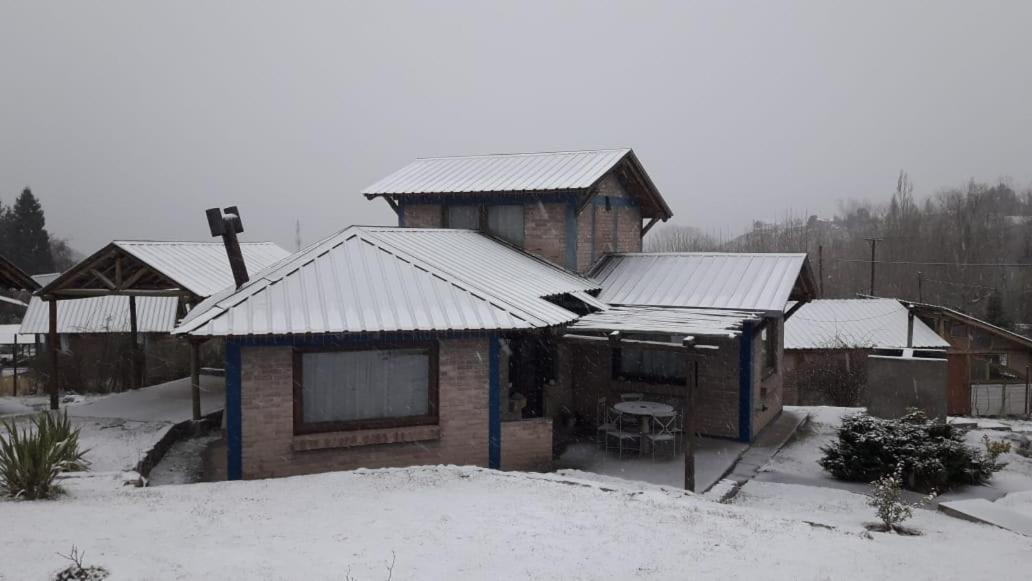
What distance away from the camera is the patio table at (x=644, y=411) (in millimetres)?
12211

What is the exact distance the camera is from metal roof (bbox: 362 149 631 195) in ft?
52.0

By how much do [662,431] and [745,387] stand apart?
194cm

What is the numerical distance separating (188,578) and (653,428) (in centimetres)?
869

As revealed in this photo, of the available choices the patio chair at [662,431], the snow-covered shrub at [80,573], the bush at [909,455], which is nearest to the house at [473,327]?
the patio chair at [662,431]

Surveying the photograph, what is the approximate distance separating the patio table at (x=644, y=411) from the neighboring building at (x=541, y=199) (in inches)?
158

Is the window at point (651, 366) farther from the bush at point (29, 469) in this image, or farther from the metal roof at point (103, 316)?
the metal roof at point (103, 316)

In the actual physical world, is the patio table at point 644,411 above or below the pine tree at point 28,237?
below

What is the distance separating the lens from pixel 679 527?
7438 millimetres

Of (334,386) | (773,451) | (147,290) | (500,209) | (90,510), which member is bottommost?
(773,451)

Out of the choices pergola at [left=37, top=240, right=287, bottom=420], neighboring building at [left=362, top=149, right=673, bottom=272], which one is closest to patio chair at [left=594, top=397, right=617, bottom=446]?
neighboring building at [left=362, top=149, right=673, bottom=272]

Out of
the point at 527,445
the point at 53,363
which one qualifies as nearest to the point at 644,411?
the point at 527,445

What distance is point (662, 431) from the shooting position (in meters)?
12.7

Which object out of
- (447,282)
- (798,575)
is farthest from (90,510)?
(798,575)

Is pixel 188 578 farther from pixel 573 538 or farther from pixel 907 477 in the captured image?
pixel 907 477
